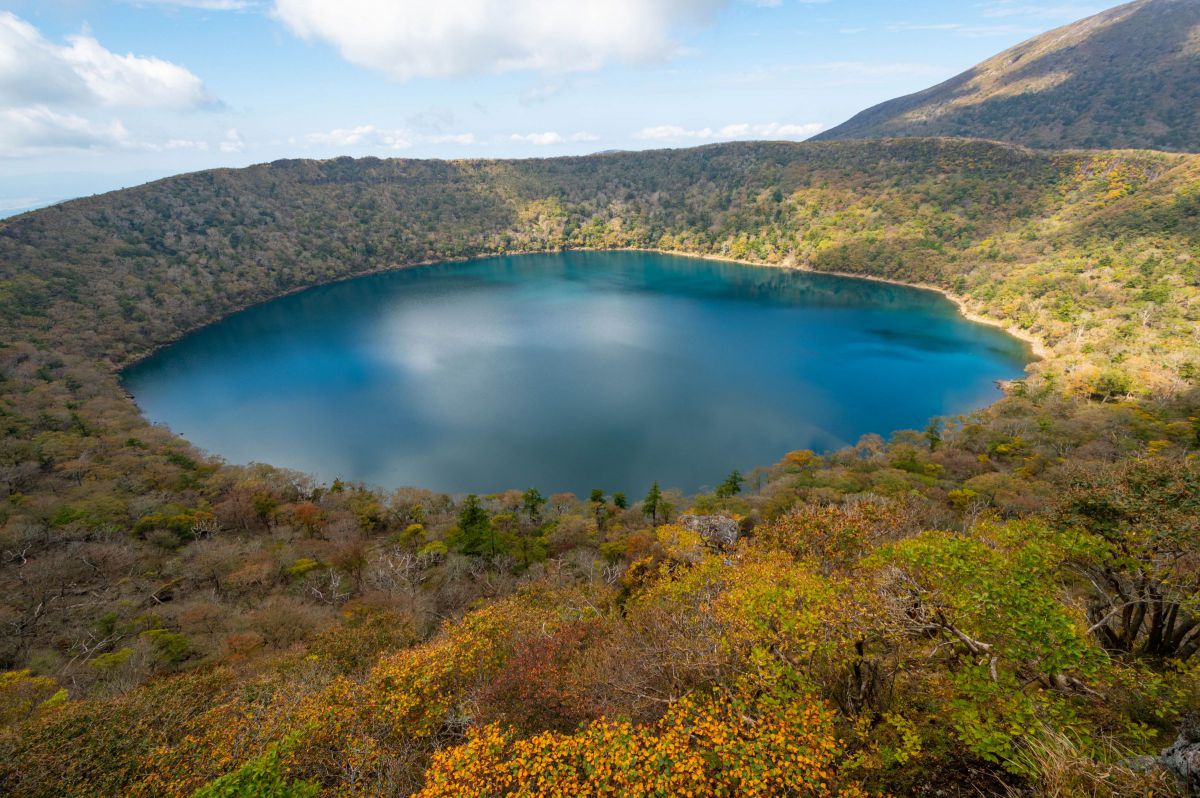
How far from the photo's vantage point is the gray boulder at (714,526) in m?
28.2

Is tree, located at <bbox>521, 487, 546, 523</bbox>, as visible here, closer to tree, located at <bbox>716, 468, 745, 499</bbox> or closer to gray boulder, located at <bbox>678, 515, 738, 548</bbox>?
gray boulder, located at <bbox>678, 515, 738, 548</bbox>

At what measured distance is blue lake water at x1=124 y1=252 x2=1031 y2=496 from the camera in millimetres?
50031

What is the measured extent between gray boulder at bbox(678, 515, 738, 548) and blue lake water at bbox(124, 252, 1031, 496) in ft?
45.6

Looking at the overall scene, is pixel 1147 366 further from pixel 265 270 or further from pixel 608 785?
pixel 265 270

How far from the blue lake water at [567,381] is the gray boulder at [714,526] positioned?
13.9 meters

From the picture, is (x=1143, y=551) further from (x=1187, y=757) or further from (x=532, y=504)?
(x=532, y=504)

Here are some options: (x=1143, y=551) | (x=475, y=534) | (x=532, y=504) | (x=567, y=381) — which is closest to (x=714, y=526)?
(x=532, y=504)

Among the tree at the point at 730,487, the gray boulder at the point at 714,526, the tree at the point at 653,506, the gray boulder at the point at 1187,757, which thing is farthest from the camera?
the tree at the point at 730,487

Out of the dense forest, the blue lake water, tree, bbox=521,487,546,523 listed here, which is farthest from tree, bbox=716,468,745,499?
tree, bbox=521,487,546,523

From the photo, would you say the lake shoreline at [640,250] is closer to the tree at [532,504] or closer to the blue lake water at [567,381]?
the blue lake water at [567,381]

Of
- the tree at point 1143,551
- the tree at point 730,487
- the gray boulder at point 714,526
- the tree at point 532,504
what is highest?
the tree at point 1143,551

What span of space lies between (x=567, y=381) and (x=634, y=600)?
48.2 metres

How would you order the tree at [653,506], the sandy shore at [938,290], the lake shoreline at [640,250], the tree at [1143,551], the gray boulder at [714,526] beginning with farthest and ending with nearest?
the lake shoreline at [640,250], the sandy shore at [938,290], the tree at [653,506], the gray boulder at [714,526], the tree at [1143,551]

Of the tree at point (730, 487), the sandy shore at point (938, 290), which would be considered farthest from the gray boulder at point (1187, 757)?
the sandy shore at point (938, 290)
